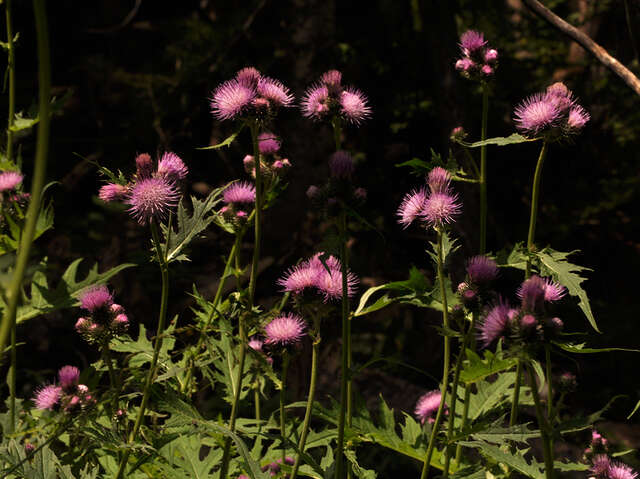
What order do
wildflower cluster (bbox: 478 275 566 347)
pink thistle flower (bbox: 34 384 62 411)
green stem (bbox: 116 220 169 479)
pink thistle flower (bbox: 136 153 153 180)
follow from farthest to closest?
pink thistle flower (bbox: 34 384 62 411) → pink thistle flower (bbox: 136 153 153 180) → green stem (bbox: 116 220 169 479) → wildflower cluster (bbox: 478 275 566 347)

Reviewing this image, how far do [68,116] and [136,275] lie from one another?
168cm

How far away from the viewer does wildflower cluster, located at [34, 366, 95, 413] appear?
5.77 feet

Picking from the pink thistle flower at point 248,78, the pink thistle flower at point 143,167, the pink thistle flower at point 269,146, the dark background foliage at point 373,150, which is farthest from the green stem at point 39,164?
the dark background foliage at point 373,150

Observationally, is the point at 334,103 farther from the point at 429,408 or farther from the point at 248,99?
the point at 429,408

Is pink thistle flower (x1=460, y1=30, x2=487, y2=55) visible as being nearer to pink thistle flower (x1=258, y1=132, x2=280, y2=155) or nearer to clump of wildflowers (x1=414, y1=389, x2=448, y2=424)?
pink thistle flower (x1=258, y1=132, x2=280, y2=155)

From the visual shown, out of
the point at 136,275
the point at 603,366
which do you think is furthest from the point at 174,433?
the point at 603,366

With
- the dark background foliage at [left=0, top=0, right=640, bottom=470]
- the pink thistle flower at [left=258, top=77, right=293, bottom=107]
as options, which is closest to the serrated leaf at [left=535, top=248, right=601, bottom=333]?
the pink thistle flower at [left=258, top=77, right=293, bottom=107]

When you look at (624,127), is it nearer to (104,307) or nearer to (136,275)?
(136,275)

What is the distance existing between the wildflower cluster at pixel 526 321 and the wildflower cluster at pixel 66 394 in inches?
A: 38.1

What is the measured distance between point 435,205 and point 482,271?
20 cm

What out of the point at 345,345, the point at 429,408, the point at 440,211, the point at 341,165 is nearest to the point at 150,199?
the point at 341,165

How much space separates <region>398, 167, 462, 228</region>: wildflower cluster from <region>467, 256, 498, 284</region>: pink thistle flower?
0.12m

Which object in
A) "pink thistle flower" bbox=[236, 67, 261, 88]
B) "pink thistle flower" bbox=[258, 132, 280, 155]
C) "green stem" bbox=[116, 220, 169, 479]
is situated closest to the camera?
"green stem" bbox=[116, 220, 169, 479]

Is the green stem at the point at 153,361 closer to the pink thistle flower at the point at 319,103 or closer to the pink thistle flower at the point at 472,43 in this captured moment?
the pink thistle flower at the point at 319,103
